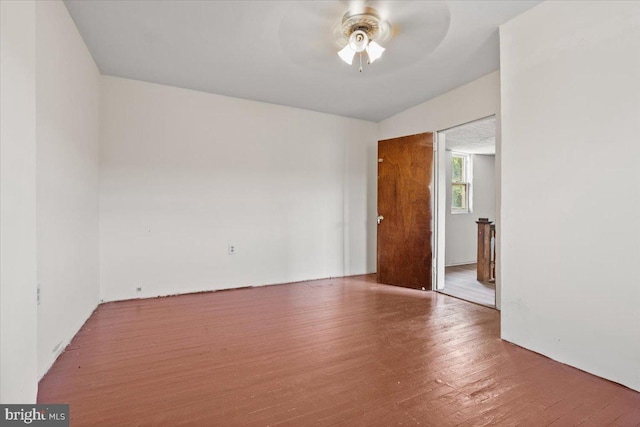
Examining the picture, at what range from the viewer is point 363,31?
2.33 meters

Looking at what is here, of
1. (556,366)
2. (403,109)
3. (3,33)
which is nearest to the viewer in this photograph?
(3,33)

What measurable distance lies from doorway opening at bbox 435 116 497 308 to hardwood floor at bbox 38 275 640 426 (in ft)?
5.46

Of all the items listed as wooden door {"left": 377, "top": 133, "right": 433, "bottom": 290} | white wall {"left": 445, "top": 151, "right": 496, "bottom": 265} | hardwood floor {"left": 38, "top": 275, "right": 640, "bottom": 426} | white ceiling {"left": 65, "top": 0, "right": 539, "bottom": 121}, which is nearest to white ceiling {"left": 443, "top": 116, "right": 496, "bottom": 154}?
white wall {"left": 445, "top": 151, "right": 496, "bottom": 265}

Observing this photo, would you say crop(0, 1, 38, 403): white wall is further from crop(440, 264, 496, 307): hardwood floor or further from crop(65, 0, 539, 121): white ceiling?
crop(440, 264, 496, 307): hardwood floor

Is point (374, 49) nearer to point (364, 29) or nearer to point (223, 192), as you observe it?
point (364, 29)

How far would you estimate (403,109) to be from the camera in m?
4.30

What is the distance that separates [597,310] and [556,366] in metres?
0.48

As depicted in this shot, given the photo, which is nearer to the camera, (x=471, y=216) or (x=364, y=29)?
(x=364, y=29)

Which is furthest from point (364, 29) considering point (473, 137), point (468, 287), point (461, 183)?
point (461, 183)

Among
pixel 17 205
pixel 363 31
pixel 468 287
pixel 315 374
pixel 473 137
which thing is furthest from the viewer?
pixel 473 137

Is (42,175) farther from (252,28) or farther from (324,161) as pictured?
(324,161)

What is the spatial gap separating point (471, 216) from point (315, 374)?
5.28m

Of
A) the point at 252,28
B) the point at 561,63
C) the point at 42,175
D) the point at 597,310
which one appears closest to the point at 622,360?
the point at 597,310

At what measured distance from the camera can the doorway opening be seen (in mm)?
4418
